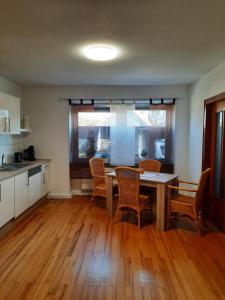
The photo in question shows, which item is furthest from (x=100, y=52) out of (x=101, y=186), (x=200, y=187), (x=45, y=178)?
(x=45, y=178)

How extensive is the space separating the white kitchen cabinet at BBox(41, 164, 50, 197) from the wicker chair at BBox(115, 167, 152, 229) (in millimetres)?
1804

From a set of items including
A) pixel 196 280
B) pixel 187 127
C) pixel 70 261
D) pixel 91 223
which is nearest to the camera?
pixel 196 280

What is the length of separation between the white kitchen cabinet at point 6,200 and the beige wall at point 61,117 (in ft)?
6.00

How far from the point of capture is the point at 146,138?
520cm

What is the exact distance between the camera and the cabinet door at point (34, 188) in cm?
407

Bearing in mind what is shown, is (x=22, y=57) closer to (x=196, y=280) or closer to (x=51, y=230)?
(x=51, y=230)

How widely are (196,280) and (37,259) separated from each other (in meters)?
1.75

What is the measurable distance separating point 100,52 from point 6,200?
7.68ft

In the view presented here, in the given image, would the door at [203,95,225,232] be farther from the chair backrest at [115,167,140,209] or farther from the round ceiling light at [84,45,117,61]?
the round ceiling light at [84,45,117,61]

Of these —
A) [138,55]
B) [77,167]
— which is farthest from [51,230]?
[138,55]

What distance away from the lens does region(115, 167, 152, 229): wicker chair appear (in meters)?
3.55

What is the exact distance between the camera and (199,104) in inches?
168

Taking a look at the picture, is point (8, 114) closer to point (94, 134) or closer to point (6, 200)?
point (6, 200)

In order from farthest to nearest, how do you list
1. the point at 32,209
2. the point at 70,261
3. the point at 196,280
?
the point at 32,209
the point at 70,261
the point at 196,280
